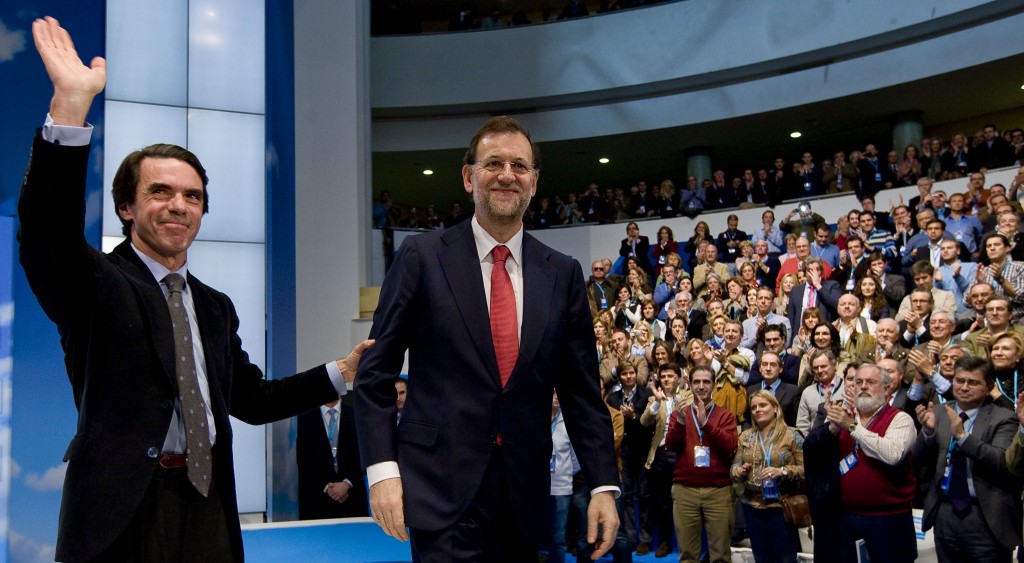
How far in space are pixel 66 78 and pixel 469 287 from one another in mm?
972

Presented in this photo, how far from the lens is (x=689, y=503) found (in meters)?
6.71

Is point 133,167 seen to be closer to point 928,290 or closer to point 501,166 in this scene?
point 501,166

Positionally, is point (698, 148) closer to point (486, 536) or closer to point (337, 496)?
point (337, 496)

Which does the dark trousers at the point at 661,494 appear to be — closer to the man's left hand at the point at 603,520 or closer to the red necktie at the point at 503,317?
the man's left hand at the point at 603,520

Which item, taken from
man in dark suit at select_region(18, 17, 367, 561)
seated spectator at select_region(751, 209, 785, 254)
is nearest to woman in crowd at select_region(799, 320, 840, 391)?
seated spectator at select_region(751, 209, 785, 254)

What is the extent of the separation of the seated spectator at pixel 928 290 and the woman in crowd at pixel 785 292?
135cm

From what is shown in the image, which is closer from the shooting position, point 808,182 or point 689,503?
point 689,503

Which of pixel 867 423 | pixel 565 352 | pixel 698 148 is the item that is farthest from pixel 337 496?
pixel 698 148

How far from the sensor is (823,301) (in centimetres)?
900

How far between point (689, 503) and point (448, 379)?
4.90 meters

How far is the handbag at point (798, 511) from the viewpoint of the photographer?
6.05m

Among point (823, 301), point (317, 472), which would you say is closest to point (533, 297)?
point (317, 472)

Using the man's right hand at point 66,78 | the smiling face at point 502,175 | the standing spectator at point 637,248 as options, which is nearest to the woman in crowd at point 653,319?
the standing spectator at point 637,248

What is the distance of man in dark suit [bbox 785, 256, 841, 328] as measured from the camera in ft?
29.2
